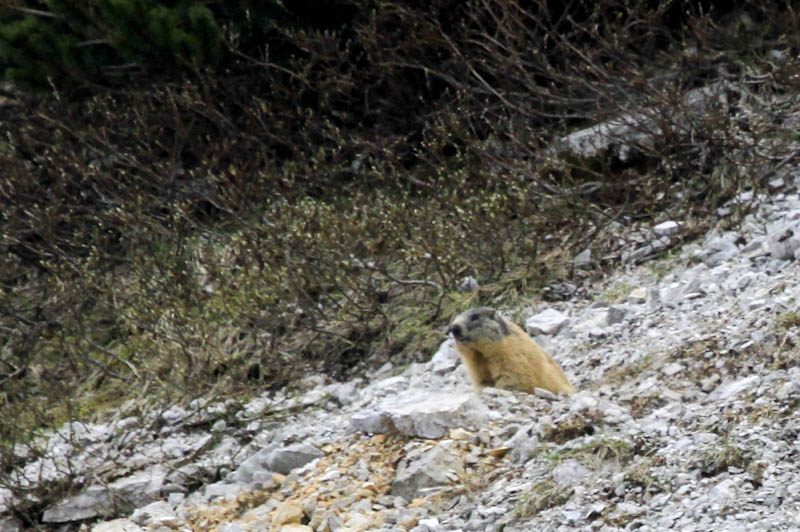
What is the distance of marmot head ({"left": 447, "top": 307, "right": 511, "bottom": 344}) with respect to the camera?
6047mm

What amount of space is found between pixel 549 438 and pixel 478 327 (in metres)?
1.27

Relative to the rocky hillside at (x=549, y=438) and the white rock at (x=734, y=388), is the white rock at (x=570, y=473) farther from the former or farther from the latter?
the white rock at (x=734, y=388)

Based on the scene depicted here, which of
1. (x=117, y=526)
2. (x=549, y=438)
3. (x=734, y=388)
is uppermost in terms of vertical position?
(x=734, y=388)

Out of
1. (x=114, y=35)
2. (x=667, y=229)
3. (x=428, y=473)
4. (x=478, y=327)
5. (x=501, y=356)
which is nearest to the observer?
(x=428, y=473)

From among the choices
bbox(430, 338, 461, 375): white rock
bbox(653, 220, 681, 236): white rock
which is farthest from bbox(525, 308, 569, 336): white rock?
bbox(653, 220, 681, 236): white rock

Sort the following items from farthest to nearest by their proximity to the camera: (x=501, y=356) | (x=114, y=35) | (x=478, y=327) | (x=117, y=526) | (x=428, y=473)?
(x=114, y=35) < (x=478, y=327) < (x=501, y=356) < (x=117, y=526) < (x=428, y=473)

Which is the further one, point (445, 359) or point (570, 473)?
point (445, 359)

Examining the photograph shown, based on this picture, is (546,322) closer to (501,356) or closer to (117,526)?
(501,356)

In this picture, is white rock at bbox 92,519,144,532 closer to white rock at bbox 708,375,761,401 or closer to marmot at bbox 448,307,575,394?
marmot at bbox 448,307,575,394

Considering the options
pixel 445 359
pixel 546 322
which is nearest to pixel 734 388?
pixel 546 322

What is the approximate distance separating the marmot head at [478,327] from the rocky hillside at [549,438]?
0.32 m

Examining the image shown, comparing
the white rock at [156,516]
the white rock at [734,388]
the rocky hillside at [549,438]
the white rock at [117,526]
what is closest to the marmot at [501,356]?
the rocky hillside at [549,438]

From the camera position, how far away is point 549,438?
16.2 feet

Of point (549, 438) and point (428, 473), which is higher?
point (549, 438)
